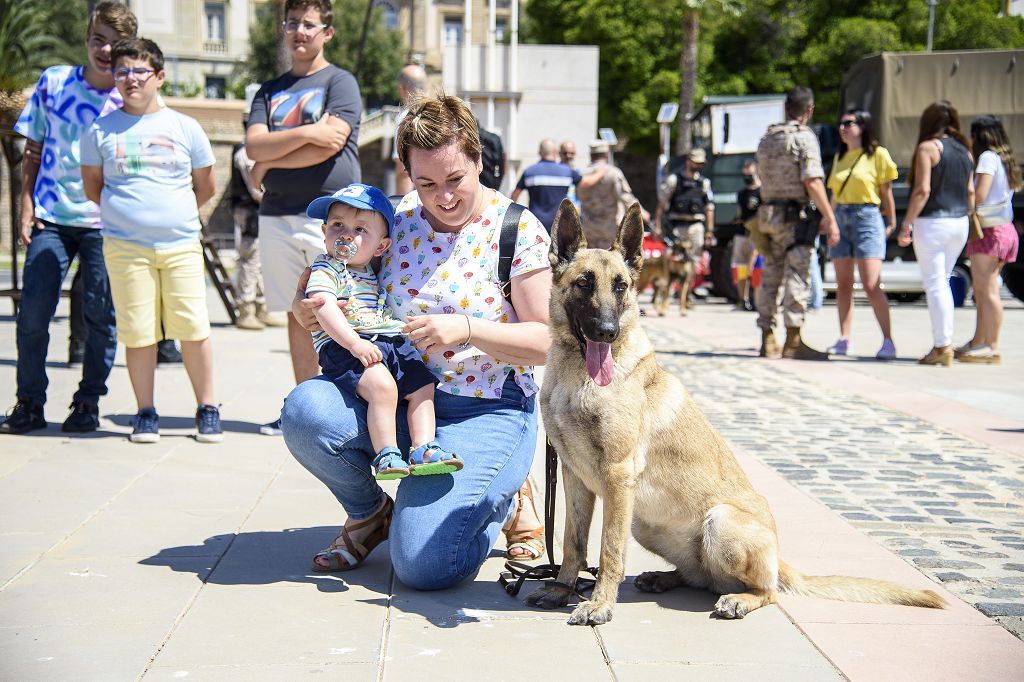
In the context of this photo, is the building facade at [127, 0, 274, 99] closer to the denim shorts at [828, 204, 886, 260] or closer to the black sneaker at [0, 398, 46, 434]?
the denim shorts at [828, 204, 886, 260]

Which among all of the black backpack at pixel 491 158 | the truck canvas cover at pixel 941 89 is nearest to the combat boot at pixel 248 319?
the black backpack at pixel 491 158

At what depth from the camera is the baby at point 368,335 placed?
3.88 m

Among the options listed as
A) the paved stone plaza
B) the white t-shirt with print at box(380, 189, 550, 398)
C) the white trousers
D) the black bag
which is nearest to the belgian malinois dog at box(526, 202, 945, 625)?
Answer: the paved stone plaza

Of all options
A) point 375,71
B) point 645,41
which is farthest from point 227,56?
point 645,41

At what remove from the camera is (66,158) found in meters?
6.99

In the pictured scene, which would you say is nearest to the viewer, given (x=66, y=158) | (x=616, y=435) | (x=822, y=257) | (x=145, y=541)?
(x=616, y=435)

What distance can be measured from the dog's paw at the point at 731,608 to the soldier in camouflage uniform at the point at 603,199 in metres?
10.6

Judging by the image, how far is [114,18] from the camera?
21.8 feet

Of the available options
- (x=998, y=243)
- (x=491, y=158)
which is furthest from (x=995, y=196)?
(x=491, y=158)

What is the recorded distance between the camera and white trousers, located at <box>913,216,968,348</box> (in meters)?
10.4

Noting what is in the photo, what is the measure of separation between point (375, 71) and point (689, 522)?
68.0 meters

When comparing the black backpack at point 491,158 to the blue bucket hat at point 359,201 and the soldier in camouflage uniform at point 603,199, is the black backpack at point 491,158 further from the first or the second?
the soldier in camouflage uniform at point 603,199

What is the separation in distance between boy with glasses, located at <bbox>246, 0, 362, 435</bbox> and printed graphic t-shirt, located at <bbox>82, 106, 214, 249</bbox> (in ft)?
1.38

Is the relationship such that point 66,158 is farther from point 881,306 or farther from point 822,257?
point 822,257
